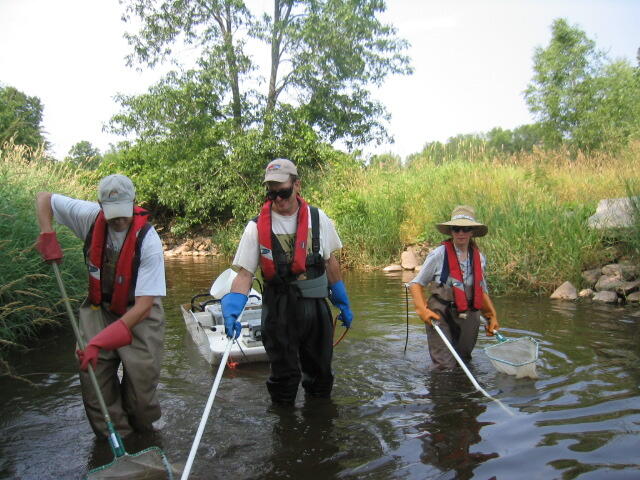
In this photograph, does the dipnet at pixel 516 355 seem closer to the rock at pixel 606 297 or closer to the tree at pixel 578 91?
the rock at pixel 606 297

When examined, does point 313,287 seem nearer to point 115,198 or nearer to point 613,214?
point 115,198

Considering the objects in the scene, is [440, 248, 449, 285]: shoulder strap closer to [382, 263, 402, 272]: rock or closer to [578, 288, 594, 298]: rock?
[578, 288, 594, 298]: rock

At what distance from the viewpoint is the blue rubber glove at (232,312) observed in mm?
3908

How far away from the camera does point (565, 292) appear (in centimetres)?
862

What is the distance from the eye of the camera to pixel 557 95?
27156 mm

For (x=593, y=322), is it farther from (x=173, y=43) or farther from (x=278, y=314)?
(x=173, y=43)

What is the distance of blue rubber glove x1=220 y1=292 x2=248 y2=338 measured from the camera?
3908 mm

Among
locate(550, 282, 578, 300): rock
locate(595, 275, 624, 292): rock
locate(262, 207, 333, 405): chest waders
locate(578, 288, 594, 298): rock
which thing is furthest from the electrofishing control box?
locate(595, 275, 624, 292): rock

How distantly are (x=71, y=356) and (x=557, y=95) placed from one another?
2642cm

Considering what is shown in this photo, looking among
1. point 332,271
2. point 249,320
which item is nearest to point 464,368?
point 332,271

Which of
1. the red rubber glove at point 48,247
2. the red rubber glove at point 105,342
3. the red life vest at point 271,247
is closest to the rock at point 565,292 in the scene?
the red life vest at point 271,247

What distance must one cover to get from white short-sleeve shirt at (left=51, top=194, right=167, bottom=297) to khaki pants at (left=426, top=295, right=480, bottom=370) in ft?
8.30

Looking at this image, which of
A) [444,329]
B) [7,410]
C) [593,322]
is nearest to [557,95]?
[593,322]

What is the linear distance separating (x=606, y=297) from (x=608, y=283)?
12.0 inches
